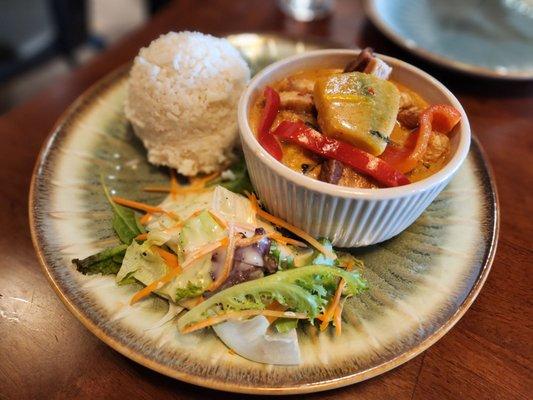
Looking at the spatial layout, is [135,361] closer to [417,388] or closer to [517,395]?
[417,388]

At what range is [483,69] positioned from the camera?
6.39 ft

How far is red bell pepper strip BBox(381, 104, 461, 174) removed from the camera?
124 cm

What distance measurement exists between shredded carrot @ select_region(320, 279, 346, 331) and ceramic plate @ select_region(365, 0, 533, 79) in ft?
3.92

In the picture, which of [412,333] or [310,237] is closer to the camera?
[412,333]

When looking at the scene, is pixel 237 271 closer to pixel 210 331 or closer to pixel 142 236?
pixel 210 331

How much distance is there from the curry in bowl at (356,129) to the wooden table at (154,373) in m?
0.44

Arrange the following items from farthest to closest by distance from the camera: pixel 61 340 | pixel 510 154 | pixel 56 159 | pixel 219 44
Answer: pixel 510 154, pixel 219 44, pixel 56 159, pixel 61 340

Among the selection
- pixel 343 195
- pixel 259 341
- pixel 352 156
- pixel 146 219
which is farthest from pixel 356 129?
pixel 146 219

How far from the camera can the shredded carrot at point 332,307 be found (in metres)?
1.17

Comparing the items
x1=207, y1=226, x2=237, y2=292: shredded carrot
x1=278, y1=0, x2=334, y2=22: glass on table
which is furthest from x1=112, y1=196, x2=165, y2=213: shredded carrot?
x1=278, y1=0, x2=334, y2=22: glass on table

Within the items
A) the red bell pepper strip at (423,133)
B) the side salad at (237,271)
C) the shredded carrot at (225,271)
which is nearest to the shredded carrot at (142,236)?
the side salad at (237,271)

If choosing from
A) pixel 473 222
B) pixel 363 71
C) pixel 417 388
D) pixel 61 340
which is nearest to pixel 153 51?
pixel 363 71

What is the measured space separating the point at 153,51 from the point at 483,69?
131 centimetres

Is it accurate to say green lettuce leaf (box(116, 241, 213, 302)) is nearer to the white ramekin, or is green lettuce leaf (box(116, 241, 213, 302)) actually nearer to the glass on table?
the white ramekin
